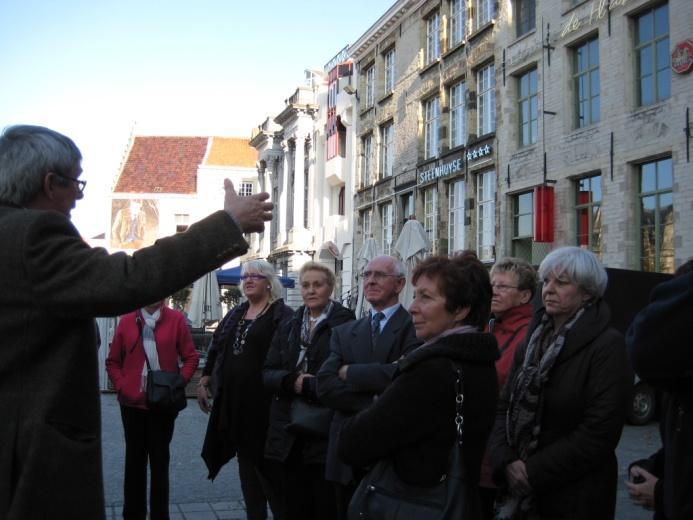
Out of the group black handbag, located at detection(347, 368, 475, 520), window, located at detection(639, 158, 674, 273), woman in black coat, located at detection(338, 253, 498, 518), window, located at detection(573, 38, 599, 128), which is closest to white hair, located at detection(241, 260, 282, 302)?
woman in black coat, located at detection(338, 253, 498, 518)

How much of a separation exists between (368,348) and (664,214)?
12.5 metres

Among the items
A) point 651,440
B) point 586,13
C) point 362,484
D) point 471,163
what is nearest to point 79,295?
point 362,484

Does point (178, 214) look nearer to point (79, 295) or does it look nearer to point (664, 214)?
point (664, 214)

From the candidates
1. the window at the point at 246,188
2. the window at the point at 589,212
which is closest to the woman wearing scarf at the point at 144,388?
the window at the point at 589,212

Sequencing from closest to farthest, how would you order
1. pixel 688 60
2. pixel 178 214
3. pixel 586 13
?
pixel 688 60 < pixel 586 13 < pixel 178 214

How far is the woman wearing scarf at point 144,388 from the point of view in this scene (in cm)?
554

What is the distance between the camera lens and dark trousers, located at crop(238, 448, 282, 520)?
5.40 m

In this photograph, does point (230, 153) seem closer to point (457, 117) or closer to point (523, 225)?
point (457, 117)

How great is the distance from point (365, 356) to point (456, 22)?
69.3 ft

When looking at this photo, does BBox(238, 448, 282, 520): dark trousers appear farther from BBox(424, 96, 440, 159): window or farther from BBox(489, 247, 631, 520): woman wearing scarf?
BBox(424, 96, 440, 159): window

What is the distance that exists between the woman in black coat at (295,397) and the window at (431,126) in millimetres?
19640

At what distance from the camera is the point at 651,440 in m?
10.2

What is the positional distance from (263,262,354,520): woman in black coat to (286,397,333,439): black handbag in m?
0.05

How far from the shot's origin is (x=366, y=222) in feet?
99.0
